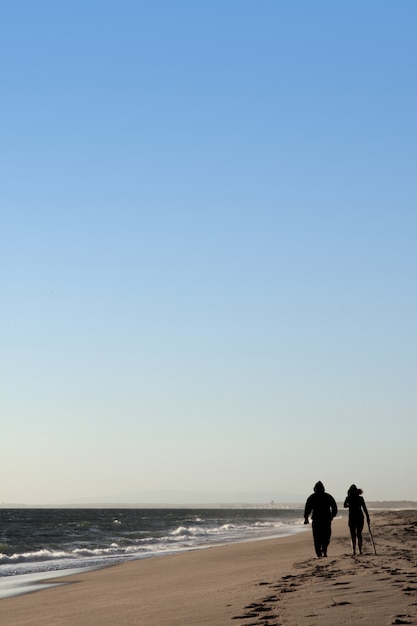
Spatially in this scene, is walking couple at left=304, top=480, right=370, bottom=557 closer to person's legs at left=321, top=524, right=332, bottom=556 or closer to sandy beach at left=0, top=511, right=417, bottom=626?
person's legs at left=321, top=524, right=332, bottom=556

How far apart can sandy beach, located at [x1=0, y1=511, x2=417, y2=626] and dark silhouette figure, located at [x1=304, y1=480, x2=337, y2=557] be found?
0.64 metres

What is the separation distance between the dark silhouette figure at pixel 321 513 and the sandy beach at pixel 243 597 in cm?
64

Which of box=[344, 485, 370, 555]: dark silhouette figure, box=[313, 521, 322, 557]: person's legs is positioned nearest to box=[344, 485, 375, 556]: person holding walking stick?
box=[344, 485, 370, 555]: dark silhouette figure

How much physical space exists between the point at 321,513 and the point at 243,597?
280 inches

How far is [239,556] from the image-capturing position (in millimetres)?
24953

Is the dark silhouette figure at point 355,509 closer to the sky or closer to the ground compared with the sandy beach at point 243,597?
closer to the sky

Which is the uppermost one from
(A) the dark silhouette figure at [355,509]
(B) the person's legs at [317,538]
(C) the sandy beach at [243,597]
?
(A) the dark silhouette figure at [355,509]

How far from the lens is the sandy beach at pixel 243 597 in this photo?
363 inches

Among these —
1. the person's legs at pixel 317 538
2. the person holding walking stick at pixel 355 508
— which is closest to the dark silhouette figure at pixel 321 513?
the person's legs at pixel 317 538

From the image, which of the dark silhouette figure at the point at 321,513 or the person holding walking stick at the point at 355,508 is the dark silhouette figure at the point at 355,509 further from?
the dark silhouette figure at the point at 321,513

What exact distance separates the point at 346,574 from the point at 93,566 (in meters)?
15.1

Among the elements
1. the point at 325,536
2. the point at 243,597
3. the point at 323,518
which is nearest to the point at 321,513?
the point at 323,518

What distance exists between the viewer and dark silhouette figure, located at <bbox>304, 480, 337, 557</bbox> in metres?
18.4

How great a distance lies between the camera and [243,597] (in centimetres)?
1156
